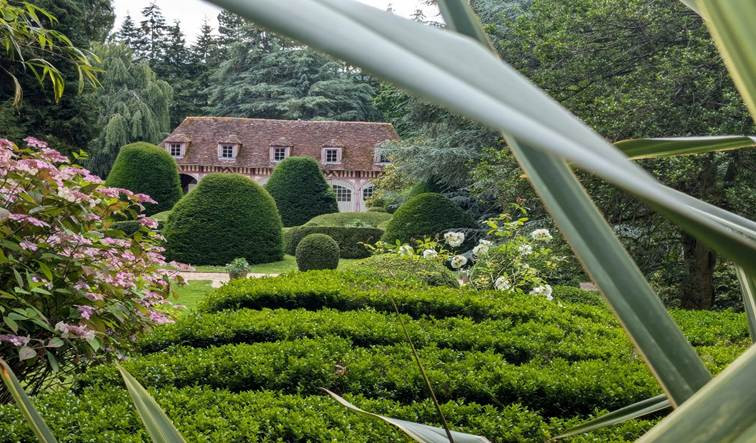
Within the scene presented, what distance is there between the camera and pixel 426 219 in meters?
15.2

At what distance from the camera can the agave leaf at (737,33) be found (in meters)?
0.29

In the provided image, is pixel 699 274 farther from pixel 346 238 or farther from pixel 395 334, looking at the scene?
pixel 346 238

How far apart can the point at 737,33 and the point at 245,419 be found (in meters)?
2.42

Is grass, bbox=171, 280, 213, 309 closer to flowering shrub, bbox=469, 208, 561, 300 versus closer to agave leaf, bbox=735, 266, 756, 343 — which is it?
flowering shrub, bbox=469, 208, 561, 300

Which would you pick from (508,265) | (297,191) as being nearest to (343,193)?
(297,191)

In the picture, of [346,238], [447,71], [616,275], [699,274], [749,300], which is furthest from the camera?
[346,238]

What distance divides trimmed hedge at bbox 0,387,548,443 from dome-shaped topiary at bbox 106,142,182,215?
16489mm

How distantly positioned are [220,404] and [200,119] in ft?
89.8

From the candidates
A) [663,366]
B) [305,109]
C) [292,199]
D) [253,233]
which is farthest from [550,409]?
[305,109]

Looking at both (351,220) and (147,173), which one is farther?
(351,220)

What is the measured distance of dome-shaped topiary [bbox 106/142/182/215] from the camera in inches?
739

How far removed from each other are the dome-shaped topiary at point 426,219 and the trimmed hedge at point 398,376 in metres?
11.5

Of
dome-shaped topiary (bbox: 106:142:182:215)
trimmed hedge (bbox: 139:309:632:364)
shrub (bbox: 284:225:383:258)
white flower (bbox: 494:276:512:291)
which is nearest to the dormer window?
dome-shaped topiary (bbox: 106:142:182:215)

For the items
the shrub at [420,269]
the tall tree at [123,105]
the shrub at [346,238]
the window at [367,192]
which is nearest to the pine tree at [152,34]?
the tall tree at [123,105]
